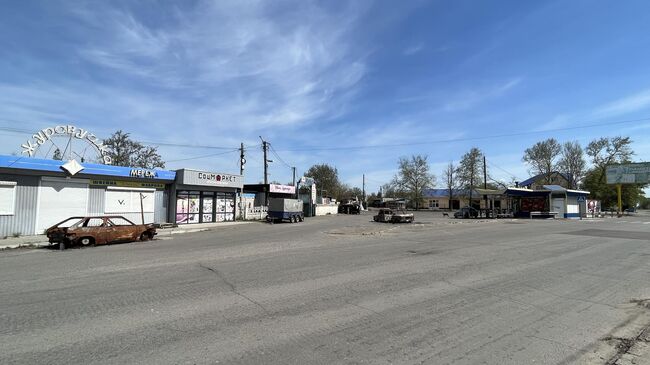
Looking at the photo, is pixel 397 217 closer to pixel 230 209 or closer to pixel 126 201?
pixel 230 209

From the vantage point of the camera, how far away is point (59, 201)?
78.6 ft

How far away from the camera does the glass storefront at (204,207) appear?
32.8m

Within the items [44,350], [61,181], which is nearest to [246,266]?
[44,350]

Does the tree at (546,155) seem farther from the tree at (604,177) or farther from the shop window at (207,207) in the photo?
the shop window at (207,207)

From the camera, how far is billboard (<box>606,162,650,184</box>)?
5616 cm

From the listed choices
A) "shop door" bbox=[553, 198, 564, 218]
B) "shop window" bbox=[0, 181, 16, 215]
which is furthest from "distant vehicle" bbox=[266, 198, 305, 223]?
A: "shop door" bbox=[553, 198, 564, 218]

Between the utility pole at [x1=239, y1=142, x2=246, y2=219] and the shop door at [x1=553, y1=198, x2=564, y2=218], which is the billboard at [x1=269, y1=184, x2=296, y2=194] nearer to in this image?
the utility pole at [x1=239, y1=142, x2=246, y2=219]

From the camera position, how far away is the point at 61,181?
24031 mm

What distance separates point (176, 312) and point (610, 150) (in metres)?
89.8

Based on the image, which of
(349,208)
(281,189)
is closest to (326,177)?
(349,208)

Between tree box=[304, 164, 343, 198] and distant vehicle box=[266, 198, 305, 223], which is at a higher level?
tree box=[304, 164, 343, 198]

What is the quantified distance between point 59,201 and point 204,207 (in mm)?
12424

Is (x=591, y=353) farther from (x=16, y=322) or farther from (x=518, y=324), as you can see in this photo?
(x=16, y=322)

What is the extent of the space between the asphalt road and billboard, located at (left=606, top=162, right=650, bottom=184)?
56.7 metres
